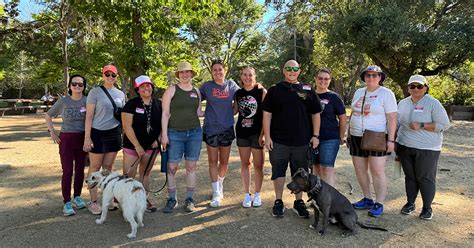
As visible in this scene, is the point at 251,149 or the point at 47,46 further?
the point at 47,46

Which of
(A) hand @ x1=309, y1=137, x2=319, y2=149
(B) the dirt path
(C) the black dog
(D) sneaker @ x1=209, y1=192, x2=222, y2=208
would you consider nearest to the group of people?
(A) hand @ x1=309, y1=137, x2=319, y2=149

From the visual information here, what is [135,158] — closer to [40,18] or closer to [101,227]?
[101,227]

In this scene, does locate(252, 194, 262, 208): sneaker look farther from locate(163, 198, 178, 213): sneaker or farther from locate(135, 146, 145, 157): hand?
locate(135, 146, 145, 157): hand

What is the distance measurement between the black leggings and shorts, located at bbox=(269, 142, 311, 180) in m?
1.35

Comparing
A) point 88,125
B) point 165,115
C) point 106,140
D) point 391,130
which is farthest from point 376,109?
point 88,125

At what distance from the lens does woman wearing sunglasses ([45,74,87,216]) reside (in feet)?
15.1

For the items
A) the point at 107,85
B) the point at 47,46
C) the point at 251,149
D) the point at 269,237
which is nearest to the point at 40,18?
the point at 47,46

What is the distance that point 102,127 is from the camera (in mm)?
4590

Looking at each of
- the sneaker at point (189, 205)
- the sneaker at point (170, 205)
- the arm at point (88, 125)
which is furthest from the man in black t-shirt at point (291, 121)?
the arm at point (88, 125)

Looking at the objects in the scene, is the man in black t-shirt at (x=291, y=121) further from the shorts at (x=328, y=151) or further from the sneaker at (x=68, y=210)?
the sneaker at (x=68, y=210)

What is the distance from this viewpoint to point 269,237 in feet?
13.3

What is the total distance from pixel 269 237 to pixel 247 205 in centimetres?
102

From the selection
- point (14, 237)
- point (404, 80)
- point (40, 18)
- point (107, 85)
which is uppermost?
point (40, 18)

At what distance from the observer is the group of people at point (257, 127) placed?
448 cm
